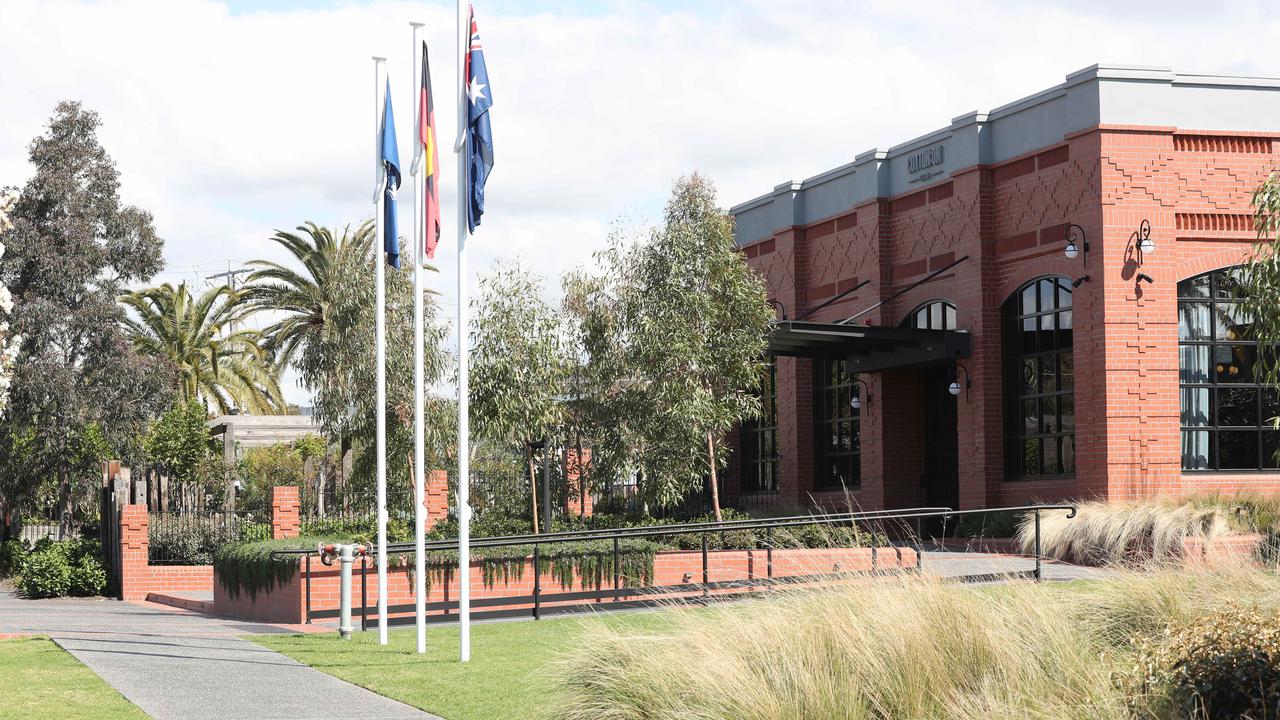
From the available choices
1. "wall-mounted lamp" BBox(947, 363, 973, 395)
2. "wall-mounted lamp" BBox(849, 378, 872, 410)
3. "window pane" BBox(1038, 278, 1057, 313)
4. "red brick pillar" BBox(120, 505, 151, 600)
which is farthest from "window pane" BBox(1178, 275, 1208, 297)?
"red brick pillar" BBox(120, 505, 151, 600)

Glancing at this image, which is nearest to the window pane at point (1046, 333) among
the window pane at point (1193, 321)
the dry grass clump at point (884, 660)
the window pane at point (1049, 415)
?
the window pane at point (1049, 415)

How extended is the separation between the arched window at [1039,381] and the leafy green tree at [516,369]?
8842 millimetres

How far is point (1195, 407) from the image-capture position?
2508 centimetres

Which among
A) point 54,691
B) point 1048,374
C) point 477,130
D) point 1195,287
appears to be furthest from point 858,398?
point 54,691

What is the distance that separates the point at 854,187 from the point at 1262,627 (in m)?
25.1

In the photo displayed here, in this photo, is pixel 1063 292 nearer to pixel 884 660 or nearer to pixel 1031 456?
pixel 1031 456

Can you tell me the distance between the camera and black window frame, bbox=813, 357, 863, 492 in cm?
3244

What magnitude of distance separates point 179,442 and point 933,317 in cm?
2250

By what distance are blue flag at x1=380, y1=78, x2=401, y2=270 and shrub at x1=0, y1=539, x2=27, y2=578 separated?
66.2 feet

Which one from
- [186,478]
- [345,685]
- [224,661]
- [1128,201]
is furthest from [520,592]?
[186,478]

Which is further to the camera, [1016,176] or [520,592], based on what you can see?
[1016,176]

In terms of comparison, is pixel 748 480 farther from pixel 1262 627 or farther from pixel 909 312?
pixel 1262 627

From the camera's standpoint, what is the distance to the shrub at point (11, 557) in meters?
32.2

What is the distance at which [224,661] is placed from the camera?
13891mm
